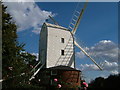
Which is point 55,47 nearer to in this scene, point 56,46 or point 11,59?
point 56,46

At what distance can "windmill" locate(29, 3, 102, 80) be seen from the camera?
2280 cm

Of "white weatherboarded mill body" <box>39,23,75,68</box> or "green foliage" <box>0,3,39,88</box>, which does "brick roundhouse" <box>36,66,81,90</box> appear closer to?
A: "white weatherboarded mill body" <box>39,23,75,68</box>

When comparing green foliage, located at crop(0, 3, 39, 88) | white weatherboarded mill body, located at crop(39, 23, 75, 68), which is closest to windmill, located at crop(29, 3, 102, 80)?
white weatherboarded mill body, located at crop(39, 23, 75, 68)

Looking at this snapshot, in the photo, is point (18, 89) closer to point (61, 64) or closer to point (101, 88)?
point (101, 88)

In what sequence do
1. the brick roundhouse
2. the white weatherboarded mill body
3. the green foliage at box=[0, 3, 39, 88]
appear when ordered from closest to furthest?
the green foliage at box=[0, 3, 39, 88]
the brick roundhouse
the white weatherboarded mill body

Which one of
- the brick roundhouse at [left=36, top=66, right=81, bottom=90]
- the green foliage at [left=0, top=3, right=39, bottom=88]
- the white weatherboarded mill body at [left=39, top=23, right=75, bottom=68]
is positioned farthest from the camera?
the white weatherboarded mill body at [left=39, top=23, right=75, bottom=68]

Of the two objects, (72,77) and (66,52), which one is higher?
(66,52)

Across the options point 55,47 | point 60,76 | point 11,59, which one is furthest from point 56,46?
point 11,59

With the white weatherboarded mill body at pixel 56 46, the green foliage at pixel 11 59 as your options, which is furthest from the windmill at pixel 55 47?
the green foliage at pixel 11 59

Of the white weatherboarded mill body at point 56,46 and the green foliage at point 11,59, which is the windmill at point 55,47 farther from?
the green foliage at point 11,59

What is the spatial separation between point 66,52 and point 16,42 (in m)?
11.0

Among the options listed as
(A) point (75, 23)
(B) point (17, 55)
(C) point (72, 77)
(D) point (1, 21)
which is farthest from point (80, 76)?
(D) point (1, 21)

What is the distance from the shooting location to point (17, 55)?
536 inches

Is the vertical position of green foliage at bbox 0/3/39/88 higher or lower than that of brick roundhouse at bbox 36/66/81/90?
higher
